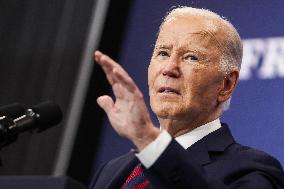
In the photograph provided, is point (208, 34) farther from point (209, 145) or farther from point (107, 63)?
point (107, 63)

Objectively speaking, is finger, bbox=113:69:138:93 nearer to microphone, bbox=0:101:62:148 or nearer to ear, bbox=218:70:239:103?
microphone, bbox=0:101:62:148

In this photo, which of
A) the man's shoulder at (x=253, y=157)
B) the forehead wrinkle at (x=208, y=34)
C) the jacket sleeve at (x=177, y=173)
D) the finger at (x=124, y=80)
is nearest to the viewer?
the finger at (x=124, y=80)

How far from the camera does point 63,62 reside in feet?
13.3

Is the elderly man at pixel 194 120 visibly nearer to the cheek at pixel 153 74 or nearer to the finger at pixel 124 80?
the cheek at pixel 153 74

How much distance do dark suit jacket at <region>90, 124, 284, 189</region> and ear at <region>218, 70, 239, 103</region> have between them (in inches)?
4.4

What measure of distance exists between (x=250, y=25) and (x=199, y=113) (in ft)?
3.42

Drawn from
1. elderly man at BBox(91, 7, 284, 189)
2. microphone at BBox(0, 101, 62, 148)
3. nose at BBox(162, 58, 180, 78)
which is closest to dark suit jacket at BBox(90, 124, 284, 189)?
elderly man at BBox(91, 7, 284, 189)

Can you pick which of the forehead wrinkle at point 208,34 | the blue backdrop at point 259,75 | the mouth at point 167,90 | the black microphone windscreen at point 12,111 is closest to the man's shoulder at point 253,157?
Answer: the mouth at point 167,90

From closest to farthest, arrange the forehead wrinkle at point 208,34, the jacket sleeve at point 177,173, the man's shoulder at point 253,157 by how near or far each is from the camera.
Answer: the jacket sleeve at point 177,173 → the man's shoulder at point 253,157 → the forehead wrinkle at point 208,34

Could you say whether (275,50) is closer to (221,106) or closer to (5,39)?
(221,106)

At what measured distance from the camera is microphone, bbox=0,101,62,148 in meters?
1.87

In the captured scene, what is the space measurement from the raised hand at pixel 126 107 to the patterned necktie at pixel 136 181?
1.29ft

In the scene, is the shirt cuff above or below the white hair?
below

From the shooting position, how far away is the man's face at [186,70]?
Answer: 222 centimetres
